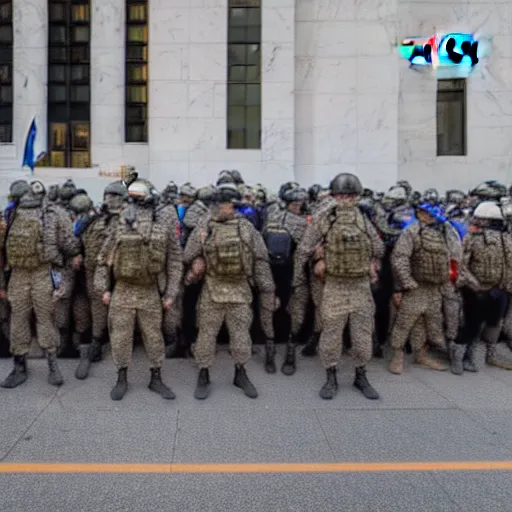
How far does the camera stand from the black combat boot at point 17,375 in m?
4.71

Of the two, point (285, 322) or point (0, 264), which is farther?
point (285, 322)

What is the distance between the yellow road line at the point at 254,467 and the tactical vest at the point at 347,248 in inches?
64.3

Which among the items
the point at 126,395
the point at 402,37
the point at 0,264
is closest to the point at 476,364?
the point at 126,395

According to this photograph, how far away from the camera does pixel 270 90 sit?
38.2 feet

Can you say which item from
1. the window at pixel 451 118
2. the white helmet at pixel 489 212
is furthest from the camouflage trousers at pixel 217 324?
the window at pixel 451 118

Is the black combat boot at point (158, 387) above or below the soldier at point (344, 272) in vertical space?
below

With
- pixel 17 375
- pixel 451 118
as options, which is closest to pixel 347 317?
pixel 17 375

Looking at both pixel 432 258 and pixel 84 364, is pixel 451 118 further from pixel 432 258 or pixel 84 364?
pixel 84 364

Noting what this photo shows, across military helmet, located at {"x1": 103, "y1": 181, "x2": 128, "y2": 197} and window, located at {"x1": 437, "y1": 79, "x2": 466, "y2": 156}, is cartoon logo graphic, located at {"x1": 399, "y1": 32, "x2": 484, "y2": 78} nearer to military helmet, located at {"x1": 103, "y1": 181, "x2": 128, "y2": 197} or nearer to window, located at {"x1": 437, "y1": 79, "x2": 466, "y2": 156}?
window, located at {"x1": 437, "y1": 79, "x2": 466, "y2": 156}

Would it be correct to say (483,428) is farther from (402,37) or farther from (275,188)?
(402,37)

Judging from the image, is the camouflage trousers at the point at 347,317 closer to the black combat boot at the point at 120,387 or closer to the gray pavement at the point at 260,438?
the gray pavement at the point at 260,438

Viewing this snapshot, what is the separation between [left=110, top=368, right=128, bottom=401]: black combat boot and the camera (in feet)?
14.7

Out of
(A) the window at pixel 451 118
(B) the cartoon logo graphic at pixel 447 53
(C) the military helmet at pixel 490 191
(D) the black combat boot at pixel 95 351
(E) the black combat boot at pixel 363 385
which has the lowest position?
(E) the black combat boot at pixel 363 385

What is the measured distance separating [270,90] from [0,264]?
815 centimetres
